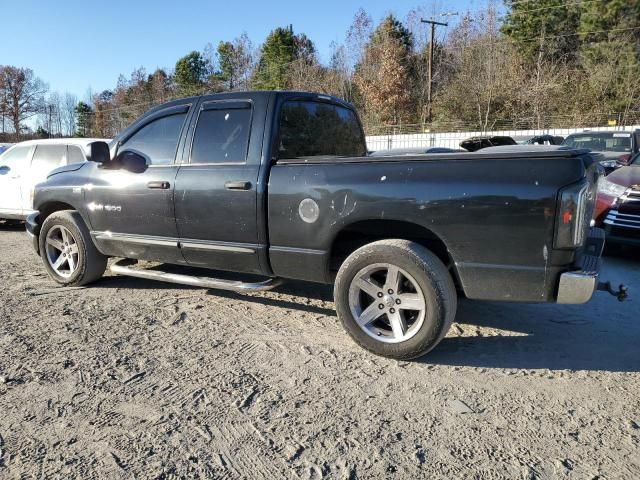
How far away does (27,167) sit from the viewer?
8859mm

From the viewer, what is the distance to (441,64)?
40.2 metres

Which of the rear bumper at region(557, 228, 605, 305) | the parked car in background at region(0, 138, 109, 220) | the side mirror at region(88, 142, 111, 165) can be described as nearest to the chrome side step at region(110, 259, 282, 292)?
the side mirror at region(88, 142, 111, 165)

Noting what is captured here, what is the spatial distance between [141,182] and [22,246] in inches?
173

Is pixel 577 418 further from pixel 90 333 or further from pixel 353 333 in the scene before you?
pixel 90 333

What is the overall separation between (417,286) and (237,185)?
1.67 meters

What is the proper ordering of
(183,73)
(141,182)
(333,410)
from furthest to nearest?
(183,73), (141,182), (333,410)

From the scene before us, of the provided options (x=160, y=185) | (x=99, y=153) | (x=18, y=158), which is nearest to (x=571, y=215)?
(x=160, y=185)

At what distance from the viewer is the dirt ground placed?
7.95 feet

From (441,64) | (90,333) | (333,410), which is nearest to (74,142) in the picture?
(90,333)

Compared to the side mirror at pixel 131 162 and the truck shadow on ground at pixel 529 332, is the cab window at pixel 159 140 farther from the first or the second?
the truck shadow on ground at pixel 529 332

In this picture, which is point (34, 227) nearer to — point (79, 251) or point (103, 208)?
point (79, 251)

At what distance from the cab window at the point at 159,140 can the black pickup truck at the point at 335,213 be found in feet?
0.05

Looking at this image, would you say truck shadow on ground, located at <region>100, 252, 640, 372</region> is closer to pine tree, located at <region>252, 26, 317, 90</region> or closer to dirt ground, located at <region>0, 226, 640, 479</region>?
dirt ground, located at <region>0, 226, 640, 479</region>

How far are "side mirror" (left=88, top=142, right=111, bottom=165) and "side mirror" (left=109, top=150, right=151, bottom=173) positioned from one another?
8 centimetres
